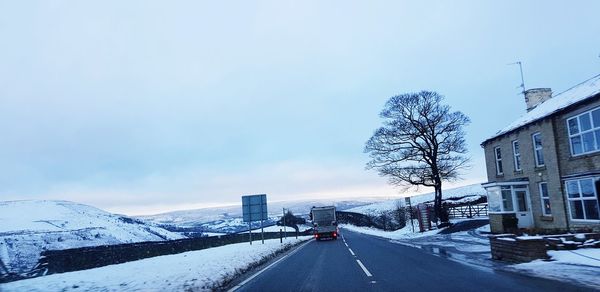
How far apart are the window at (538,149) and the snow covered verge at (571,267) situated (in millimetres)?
11572

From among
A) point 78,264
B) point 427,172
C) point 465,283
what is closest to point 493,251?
point 465,283

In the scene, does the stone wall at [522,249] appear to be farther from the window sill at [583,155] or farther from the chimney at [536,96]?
the chimney at [536,96]

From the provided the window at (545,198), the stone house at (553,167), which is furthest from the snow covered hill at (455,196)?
the window at (545,198)

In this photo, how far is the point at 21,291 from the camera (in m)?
10.0

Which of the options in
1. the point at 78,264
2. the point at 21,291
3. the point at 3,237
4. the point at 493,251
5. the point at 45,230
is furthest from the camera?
the point at 45,230

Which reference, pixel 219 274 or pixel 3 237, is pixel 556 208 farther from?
pixel 3 237

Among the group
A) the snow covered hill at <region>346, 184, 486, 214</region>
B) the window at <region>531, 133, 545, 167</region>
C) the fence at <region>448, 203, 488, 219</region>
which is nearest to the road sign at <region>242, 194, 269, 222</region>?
the window at <region>531, 133, 545, 167</region>

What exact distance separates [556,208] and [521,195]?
437 cm

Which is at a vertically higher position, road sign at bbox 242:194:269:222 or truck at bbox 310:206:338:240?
road sign at bbox 242:194:269:222

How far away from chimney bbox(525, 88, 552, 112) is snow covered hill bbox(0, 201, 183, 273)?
118 feet

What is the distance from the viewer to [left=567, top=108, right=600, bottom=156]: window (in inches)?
805

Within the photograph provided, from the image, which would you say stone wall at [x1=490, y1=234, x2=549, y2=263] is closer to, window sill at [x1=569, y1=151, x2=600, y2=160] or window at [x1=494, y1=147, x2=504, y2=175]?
window sill at [x1=569, y1=151, x2=600, y2=160]

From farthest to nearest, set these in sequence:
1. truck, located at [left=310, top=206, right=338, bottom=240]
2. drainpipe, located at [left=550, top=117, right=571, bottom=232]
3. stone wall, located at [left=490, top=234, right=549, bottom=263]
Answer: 1. truck, located at [left=310, top=206, right=338, bottom=240]
2. drainpipe, located at [left=550, top=117, right=571, bottom=232]
3. stone wall, located at [left=490, top=234, right=549, bottom=263]

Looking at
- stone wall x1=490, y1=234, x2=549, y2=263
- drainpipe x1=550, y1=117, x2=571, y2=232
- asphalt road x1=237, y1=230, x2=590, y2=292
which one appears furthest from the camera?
drainpipe x1=550, y1=117, x2=571, y2=232
